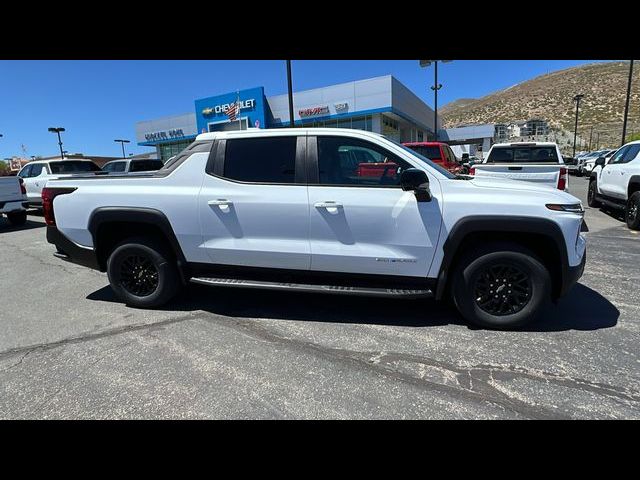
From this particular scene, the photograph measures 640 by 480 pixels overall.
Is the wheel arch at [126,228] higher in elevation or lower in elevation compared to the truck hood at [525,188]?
lower

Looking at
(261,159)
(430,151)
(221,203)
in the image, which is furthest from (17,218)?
(430,151)

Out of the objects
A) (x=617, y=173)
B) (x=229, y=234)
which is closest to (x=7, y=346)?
(x=229, y=234)

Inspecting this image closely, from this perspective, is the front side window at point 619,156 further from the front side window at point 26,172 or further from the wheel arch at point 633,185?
the front side window at point 26,172

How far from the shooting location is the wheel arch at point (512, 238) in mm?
3195

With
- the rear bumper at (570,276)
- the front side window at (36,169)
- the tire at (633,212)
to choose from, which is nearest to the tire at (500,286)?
the rear bumper at (570,276)

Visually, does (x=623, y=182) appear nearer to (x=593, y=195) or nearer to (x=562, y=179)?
(x=593, y=195)

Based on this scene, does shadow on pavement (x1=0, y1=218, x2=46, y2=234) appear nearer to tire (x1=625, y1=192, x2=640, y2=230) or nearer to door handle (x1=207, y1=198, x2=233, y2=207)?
door handle (x1=207, y1=198, x2=233, y2=207)

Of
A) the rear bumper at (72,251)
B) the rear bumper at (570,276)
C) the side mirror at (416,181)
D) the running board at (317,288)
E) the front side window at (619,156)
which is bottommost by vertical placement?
the running board at (317,288)

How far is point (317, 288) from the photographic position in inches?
140

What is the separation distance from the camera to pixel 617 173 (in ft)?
28.2

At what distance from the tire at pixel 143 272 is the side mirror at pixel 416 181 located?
2.62 m

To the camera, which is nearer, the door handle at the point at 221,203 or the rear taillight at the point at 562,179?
the door handle at the point at 221,203

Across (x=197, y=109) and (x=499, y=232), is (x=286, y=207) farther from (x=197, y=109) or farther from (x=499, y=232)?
(x=197, y=109)
